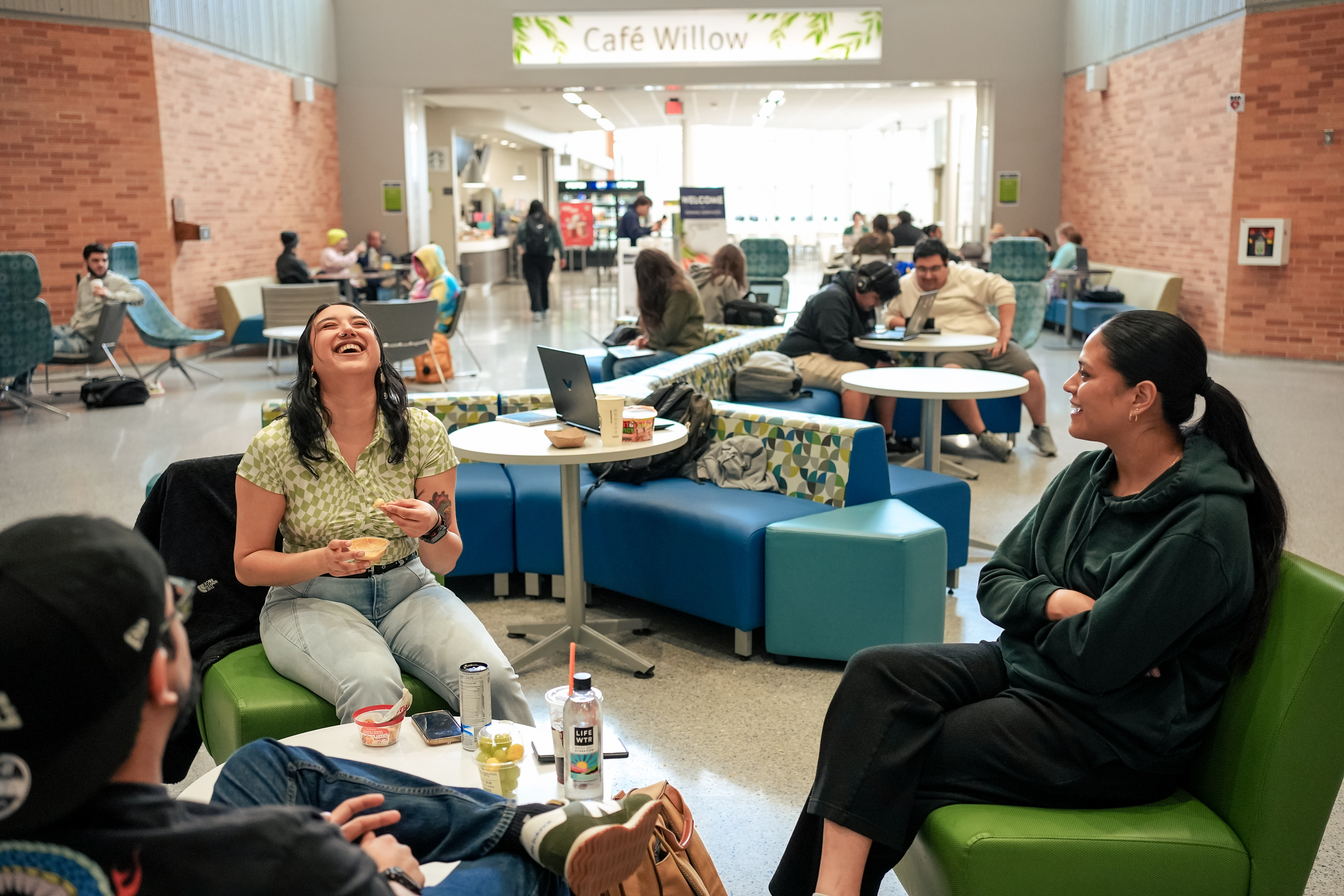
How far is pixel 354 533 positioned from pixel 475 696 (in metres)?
0.60

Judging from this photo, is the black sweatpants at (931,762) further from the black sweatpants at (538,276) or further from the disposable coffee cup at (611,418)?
the black sweatpants at (538,276)

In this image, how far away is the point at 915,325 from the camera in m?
6.20

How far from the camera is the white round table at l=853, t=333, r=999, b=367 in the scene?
587 cm

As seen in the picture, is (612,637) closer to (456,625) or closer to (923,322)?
(456,625)

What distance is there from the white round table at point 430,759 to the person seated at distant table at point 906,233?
13231mm

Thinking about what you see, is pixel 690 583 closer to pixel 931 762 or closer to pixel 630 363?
pixel 931 762

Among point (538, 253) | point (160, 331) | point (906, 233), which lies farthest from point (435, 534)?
point (906, 233)

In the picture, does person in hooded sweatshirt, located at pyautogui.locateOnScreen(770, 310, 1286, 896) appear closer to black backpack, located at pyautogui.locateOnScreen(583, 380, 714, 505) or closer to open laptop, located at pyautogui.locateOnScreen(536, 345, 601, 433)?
open laptop, located at pyautogui.locateOnScreen(536, 345, 601, 433)

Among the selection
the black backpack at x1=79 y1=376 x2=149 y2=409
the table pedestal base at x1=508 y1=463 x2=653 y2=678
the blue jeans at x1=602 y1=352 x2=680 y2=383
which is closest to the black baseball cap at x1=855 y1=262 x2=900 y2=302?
the blue jeans at x1=602 y1=352 x2=680 y2=383

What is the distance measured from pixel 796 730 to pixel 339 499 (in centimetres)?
143

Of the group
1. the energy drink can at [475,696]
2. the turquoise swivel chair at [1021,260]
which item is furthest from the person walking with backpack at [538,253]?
the energy drink can at [475,696]

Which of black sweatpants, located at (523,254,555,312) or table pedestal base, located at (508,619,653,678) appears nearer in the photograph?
table pedestal base, located at (508,619,653,678)

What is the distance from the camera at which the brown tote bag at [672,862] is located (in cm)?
181

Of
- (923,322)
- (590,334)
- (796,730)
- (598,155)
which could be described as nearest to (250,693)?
(796,730)
